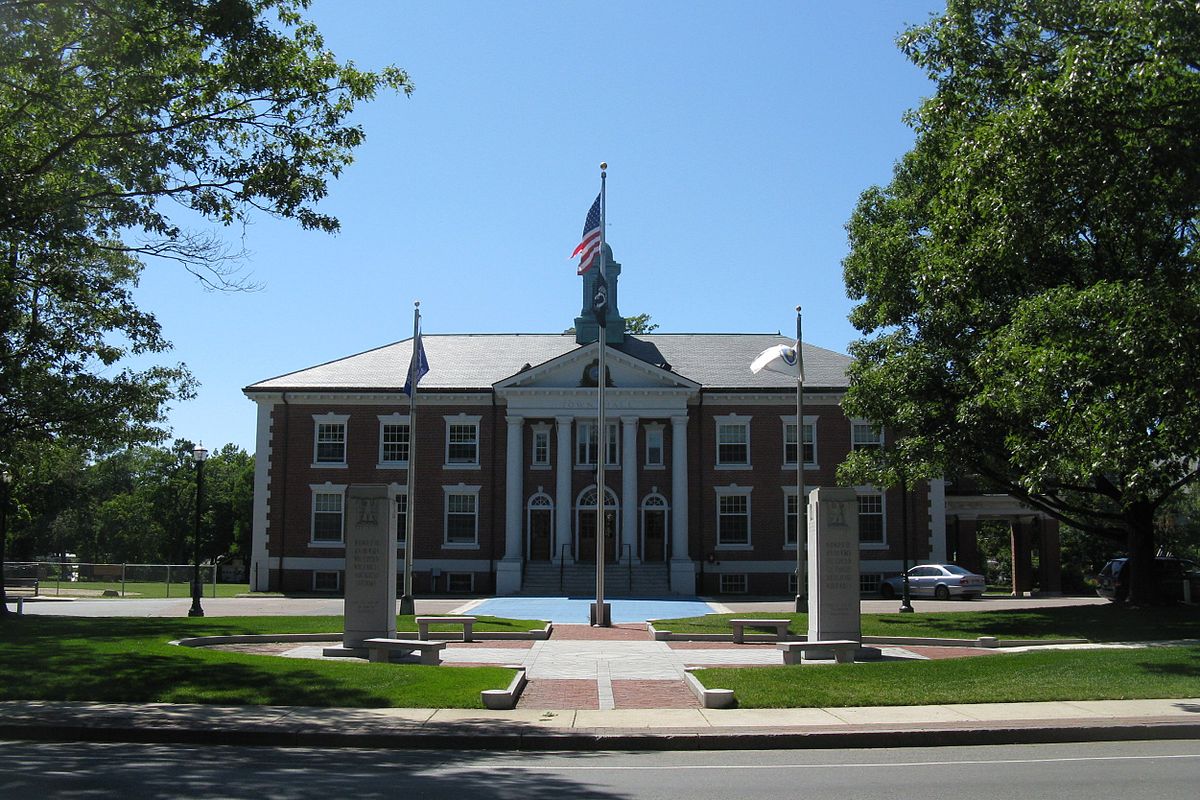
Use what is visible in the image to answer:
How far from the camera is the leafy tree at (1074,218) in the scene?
51.4 ft

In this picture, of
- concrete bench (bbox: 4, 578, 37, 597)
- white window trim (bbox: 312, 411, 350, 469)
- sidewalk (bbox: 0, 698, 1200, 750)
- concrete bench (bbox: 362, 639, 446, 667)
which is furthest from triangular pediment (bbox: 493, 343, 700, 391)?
sidewalk (bbox: 0, 698, 1200, 750)

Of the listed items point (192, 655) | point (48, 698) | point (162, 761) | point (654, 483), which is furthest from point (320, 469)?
point (162, 761)

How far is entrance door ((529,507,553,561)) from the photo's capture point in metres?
44.2

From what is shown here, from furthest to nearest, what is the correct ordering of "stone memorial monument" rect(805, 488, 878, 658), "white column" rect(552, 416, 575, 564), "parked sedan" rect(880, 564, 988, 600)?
1. "white column" rect(552, 416, 575, 564)
2. "parked sedan" rect(880, 564, 988, 600)
3. "stone memorial monument" rect(805, 488, 878, 658)

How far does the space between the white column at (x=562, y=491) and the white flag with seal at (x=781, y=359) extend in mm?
8796

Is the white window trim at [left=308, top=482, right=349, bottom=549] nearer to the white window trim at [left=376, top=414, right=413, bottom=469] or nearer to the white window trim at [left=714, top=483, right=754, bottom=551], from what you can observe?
the white window trim at [left=376, top=414, right=413, bottom=469]

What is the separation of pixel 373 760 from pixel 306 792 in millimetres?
2005

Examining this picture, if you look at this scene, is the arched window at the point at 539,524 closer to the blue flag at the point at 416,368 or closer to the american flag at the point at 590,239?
the blue flag at the point at 416,368

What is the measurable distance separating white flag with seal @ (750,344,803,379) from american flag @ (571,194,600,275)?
308 inches

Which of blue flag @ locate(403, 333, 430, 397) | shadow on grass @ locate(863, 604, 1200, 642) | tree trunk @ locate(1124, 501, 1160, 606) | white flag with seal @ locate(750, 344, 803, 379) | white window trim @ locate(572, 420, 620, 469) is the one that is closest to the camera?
shadow on grass @ locate(863, 604, 1200, 642)

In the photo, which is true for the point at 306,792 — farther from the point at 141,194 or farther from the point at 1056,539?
the point at 1056,539

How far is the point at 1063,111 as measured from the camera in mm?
15766

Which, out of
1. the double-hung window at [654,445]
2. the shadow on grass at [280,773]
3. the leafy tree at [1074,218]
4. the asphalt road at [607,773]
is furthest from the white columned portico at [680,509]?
the shadow on grass at [280,773]

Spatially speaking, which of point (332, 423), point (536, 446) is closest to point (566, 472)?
point (536, 446)
